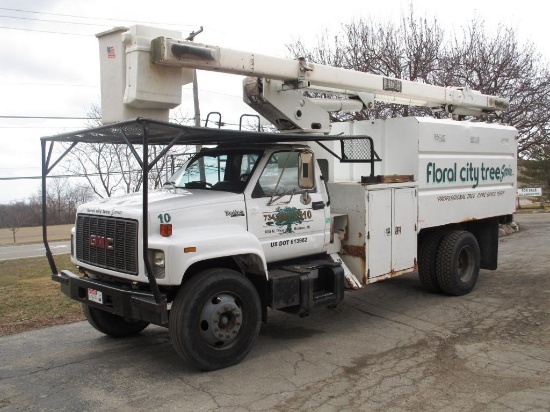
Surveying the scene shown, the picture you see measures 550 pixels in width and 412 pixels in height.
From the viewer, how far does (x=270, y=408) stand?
4.41 metres

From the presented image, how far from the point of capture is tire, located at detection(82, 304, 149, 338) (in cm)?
638

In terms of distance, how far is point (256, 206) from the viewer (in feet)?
19.3

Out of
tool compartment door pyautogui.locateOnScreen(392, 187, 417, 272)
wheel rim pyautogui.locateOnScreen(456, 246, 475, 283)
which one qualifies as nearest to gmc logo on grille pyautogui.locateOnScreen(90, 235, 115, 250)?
tool compartment door pyautogui.locateOnScreen(392, 187, 417, 272)

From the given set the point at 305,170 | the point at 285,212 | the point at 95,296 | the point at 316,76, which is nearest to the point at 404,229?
the point at 305,170

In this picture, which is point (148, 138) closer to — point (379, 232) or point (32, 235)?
point (379, 232)

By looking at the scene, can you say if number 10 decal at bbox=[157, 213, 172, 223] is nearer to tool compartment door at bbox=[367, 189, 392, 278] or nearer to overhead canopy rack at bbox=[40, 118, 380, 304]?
overhead canopy rack at bbox=[40, 118, 380, 304]

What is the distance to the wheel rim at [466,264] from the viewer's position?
8677 mm

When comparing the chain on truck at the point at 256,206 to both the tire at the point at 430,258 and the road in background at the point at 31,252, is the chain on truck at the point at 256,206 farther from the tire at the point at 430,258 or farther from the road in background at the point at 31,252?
the road in background at the point at 31,252

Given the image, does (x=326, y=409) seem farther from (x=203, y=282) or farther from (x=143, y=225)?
(x=143, y=225)

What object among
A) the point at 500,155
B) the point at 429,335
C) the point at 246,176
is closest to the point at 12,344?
the point at 246,176

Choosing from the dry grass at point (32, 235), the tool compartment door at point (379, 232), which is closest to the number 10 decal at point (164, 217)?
the tool compartment door at point (379, 232)

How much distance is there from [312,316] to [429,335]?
5.45ft

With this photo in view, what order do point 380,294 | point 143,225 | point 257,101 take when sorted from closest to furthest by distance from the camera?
1. point 143,225
2. point 257,101
3. point 380,294

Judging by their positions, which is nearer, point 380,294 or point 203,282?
point 203,282
